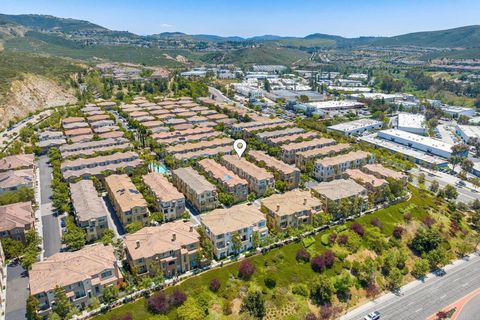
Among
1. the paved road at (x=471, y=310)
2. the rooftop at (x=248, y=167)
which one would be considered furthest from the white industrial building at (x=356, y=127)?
the paved road at (x=471, y=310)

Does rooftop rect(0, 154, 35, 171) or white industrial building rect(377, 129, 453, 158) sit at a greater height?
rooftop rect(0, 154, 35, 171)

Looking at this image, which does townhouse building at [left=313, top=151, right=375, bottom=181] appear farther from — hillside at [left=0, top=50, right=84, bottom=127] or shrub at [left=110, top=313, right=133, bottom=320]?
hillside at [left=0, top=50, right=84, bottom=127]

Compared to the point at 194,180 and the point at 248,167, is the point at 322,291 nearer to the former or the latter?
the point at 194,180

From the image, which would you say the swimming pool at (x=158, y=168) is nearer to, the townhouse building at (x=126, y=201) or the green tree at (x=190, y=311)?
the townhouse building at (x=126, y=201)

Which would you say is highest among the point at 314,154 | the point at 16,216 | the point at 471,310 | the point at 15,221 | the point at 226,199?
the point at 314,154

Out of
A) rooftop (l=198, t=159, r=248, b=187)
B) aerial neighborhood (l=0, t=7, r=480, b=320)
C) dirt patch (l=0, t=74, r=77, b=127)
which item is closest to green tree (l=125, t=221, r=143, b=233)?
aerial neighborhood (l=0, t=7, r=480, b=320)

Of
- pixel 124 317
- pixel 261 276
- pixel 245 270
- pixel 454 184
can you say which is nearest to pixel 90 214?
pixel 124 317
